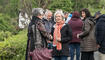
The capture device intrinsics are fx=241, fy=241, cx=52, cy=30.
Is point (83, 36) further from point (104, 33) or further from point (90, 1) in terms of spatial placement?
point (90, 1)

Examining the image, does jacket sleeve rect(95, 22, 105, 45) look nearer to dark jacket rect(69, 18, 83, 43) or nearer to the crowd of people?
the crowd of people

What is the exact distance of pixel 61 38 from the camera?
209 inches

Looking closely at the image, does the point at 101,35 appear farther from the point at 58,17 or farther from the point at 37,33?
the point at 37,33

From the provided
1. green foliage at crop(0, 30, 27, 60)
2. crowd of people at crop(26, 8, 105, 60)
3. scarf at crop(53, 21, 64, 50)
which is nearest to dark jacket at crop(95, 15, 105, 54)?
crowd of people at crop(26, 8, 105, 60)

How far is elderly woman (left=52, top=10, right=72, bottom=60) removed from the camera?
17.4 feet

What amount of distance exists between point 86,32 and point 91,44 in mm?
325

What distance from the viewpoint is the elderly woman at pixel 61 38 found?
529 cm

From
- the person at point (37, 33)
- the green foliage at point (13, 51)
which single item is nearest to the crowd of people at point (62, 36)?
the person at point (37, 33)

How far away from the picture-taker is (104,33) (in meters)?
5.59

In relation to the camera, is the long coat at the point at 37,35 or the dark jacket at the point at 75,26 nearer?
the long coat at the point at 37,35

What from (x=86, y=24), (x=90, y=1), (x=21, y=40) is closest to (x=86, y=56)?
(x=86, y=24)

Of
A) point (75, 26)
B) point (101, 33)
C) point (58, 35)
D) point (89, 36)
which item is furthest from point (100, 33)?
point (75, 26)

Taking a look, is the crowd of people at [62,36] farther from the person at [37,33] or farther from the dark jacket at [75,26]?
the dark jacket at [75,26]

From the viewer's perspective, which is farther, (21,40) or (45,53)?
(21,40)
